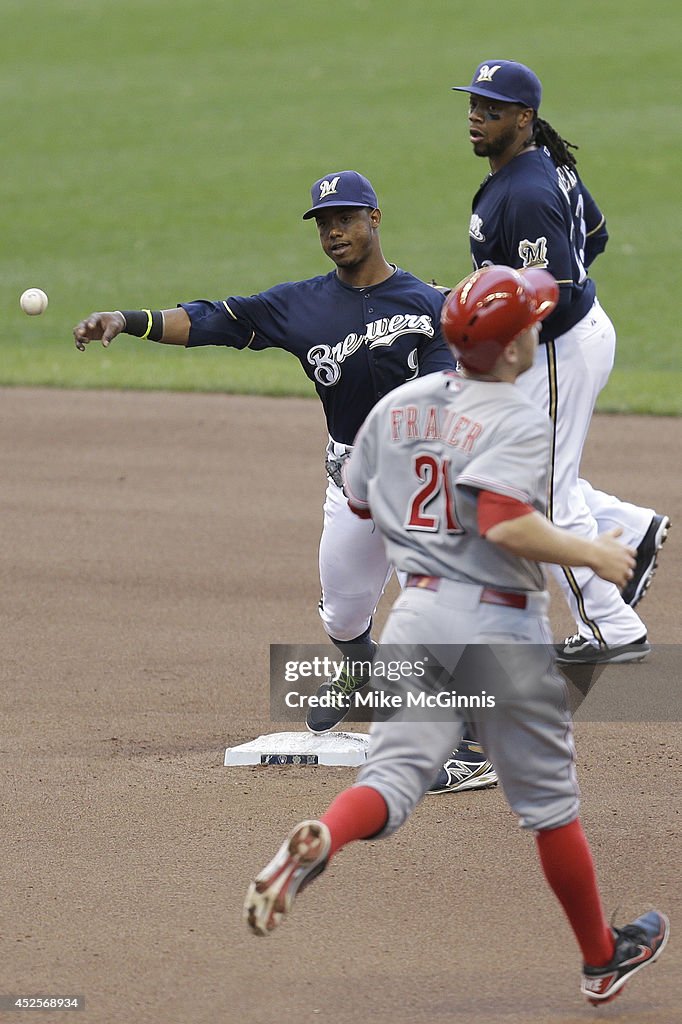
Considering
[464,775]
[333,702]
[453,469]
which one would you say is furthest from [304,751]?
[453,469]

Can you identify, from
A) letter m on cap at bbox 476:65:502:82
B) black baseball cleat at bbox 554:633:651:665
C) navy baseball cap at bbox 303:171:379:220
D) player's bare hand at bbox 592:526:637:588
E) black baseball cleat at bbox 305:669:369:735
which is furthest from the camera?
black baseball cleat at bbox 554:633:651:665

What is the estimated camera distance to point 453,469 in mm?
3873

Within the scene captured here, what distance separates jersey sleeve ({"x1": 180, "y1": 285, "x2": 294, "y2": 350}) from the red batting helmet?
6.29ft

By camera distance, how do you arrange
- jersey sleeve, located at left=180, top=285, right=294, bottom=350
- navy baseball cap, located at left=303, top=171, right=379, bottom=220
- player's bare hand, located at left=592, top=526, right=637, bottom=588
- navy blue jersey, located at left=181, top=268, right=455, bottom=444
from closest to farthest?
player's bare hand, located at left=592, top=526, right=637, bottom=588, navy baseball cap, located at left=303, top=171, right=379, bottom=220, navy blue jersey, located at left=181, top=268, right=455, bottom=444, jersey sleeve, located at left=180, top=285, right=294, bottom=350

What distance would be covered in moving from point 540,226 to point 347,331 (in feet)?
3.52

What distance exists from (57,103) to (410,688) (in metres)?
27.7

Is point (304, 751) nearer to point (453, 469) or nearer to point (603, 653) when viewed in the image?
point (603, 653)

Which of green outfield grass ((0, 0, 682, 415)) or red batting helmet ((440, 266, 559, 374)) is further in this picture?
green outfield grass ((0, 0, 682, 415))

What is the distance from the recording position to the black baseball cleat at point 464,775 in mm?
5652

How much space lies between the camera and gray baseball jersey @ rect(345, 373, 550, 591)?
378 centimetres

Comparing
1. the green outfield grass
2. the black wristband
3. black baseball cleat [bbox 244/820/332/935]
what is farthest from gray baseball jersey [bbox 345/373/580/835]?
the green outfield grass

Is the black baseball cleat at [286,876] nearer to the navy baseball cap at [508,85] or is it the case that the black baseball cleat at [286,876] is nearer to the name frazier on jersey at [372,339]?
the name frazier on jersey at [372,339]

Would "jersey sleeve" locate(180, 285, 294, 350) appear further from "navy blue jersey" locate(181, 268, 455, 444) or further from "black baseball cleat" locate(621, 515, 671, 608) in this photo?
"black baseball cleat" locate(621, 515, 671, 608)

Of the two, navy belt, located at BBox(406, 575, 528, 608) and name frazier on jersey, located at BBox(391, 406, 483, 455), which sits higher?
name frazier on jersey, located at BBox(391, 406, 483, 455)
